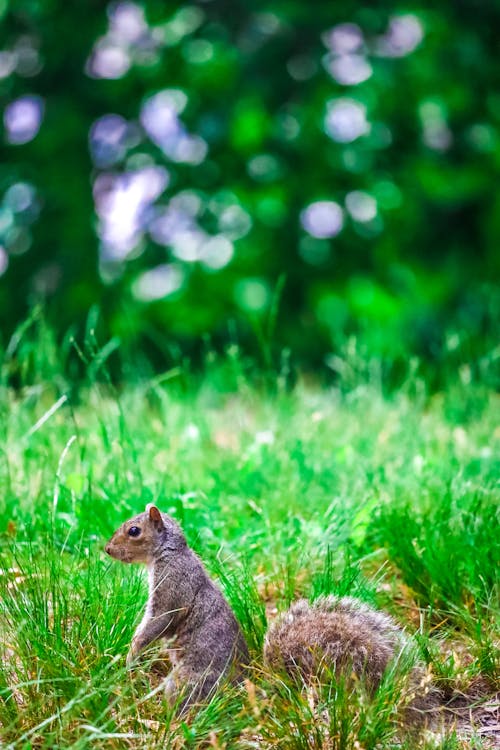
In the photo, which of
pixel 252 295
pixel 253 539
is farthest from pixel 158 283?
pixel 253 539

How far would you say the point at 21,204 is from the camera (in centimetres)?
575

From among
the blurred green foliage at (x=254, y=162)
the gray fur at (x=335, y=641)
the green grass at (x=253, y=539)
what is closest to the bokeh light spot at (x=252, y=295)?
the blurred green foliage at (x=254, y=162)

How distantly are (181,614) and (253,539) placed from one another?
0.56 m

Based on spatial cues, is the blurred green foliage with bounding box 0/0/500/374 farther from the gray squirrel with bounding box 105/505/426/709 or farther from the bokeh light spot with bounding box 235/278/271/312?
the gray squirrel with bounding box 105/505/426/709

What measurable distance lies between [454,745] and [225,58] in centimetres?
468

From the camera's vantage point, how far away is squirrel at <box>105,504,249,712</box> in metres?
2.02

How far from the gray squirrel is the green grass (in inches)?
2.2

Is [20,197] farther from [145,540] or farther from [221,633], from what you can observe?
[221,633]

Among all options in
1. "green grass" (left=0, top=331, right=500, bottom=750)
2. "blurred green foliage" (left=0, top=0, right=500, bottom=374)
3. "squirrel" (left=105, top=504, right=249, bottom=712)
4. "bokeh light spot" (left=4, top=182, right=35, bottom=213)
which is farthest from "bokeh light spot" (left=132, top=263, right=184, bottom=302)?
"squirrel" (left=105, top=504, right=249, bottom=712)

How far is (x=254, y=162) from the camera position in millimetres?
5676

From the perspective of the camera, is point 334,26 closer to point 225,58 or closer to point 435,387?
point 225,58

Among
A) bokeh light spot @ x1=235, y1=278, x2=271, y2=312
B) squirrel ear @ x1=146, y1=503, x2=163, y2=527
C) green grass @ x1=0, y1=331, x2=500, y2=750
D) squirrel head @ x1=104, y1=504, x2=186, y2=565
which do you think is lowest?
bokeh light spot @ x1=235, y1=278, x2=271, y2=312

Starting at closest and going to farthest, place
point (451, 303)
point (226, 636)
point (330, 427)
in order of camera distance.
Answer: point (226, 636) → point (330, 427) → point (451, 303)

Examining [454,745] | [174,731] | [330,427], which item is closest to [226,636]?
[174,731]
